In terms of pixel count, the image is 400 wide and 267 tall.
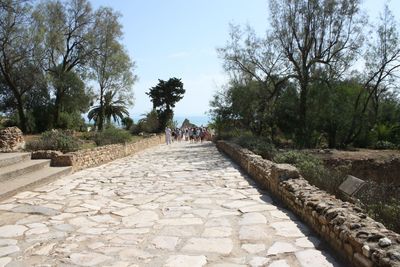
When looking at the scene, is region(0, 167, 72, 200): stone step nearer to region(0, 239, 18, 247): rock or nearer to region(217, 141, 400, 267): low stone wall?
region(0, 239, 18, 247): rock

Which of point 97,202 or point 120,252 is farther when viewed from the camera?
point 97,202

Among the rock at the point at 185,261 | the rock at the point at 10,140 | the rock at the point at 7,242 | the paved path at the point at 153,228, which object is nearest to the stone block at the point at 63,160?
the rock at the point at 10,140

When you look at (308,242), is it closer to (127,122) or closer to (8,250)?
(8,250)

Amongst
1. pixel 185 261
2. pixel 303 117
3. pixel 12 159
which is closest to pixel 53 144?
pixel 12 159

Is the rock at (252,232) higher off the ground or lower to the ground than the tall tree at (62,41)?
lower

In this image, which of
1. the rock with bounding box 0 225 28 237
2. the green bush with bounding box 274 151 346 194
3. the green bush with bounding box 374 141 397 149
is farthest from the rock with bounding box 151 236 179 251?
the green bush with bounding box 374 141 397 149

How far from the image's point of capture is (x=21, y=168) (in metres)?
9.81

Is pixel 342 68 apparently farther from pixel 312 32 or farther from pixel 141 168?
pixel 141 168

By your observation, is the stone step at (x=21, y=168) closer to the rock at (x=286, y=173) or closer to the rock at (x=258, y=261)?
the rock at (x=286, y=173)

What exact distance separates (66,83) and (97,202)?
2614cm

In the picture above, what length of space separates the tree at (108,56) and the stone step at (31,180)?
23.4 meters

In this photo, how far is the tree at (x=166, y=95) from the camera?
160 feet

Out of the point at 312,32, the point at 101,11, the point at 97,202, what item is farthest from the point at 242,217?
the point at 101,11

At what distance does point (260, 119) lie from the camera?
24.0 m
